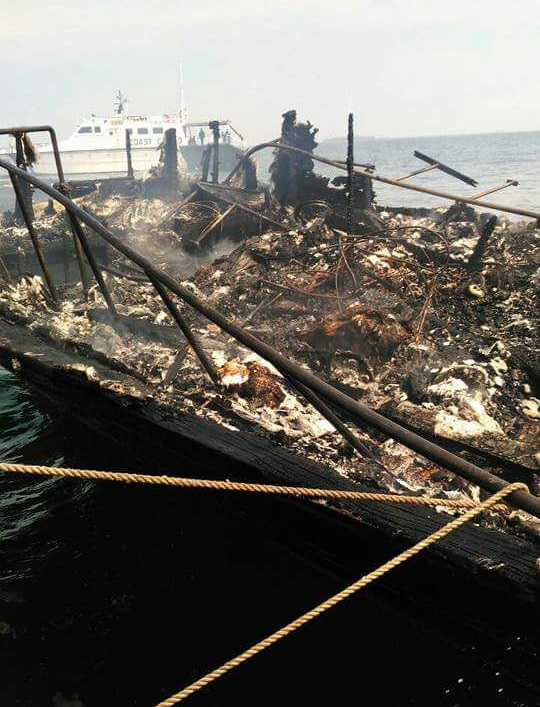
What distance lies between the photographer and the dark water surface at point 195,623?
254 centimetres

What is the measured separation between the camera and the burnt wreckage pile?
147 inches

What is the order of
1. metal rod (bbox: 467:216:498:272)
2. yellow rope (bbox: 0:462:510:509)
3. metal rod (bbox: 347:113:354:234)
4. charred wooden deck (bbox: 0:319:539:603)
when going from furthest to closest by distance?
metal rod (bbox: 347:113:354:234), metal rod (bbox: 467:216:498:272), charred wooden deck (bbox: 0:319:539:603), yellow rope (bbox: 0:462:510:509)

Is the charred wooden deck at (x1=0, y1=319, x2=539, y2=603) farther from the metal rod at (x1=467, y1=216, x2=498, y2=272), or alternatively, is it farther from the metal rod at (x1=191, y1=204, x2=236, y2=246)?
the metal rod at (x1=191, y1=204, x2=236, y2=246)

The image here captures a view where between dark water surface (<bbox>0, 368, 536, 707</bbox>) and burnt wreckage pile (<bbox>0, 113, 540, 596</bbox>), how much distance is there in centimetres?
77

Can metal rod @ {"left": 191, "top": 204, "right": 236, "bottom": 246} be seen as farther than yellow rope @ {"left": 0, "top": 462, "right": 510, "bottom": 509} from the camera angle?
Yes

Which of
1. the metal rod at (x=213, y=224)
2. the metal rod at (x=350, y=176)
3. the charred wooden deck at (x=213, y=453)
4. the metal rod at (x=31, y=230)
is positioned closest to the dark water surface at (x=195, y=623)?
the charred wooden deck at (x=213, y=453)

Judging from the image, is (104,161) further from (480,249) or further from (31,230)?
(480,249)

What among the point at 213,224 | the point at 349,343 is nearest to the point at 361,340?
the point at 349,343

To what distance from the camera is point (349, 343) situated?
5.44 m

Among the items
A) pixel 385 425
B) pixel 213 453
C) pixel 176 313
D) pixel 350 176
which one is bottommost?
pixel 213 453

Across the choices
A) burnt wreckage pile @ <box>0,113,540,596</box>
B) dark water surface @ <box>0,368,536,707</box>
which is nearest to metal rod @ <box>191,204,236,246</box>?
burnt wreckage pile @ <box>0,113,540,596</box>

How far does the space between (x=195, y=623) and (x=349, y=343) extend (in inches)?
134

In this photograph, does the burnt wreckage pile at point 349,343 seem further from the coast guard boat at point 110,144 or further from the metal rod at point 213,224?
the coast guard boat at point 110,144

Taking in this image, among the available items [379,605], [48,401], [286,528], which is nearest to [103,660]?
[286,528]
